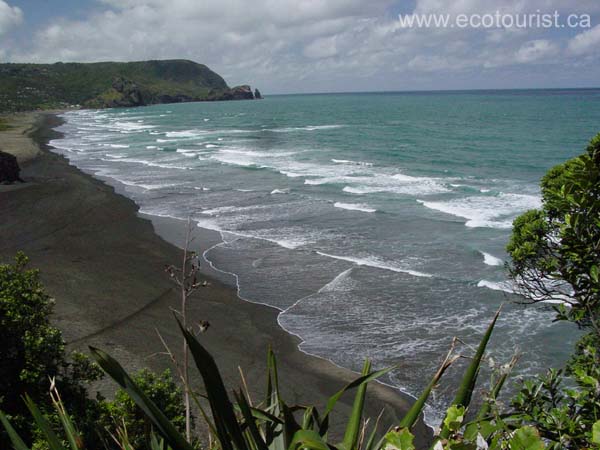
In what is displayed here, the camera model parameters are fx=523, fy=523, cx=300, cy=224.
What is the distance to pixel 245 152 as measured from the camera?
152 feet

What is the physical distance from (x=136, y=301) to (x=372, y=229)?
10.3 meters

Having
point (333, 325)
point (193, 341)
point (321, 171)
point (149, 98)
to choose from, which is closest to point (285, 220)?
point (333, 325)

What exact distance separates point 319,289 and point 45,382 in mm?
9565

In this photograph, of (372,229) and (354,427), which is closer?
(354,427)

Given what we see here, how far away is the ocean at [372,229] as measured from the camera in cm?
1227

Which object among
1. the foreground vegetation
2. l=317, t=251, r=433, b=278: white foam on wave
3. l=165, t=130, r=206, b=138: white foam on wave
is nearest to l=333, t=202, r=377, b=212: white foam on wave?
l=317, t=251, r=433, b=278: white foam on wave

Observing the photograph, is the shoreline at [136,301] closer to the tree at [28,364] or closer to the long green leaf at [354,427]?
the tree at [28,364]

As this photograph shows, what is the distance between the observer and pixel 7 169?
1157 inches

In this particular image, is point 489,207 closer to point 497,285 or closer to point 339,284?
point 497,285

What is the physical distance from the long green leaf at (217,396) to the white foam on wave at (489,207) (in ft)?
68.7

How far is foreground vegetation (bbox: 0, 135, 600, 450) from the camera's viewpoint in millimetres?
1687

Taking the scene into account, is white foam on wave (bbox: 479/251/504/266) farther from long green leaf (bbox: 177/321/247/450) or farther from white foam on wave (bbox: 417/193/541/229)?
long green leaf (bbox: 177/321/247/450)

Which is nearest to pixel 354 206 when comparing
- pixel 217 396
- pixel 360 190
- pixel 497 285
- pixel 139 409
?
pixel 360 190

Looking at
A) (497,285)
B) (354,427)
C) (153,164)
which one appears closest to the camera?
(354,427)
